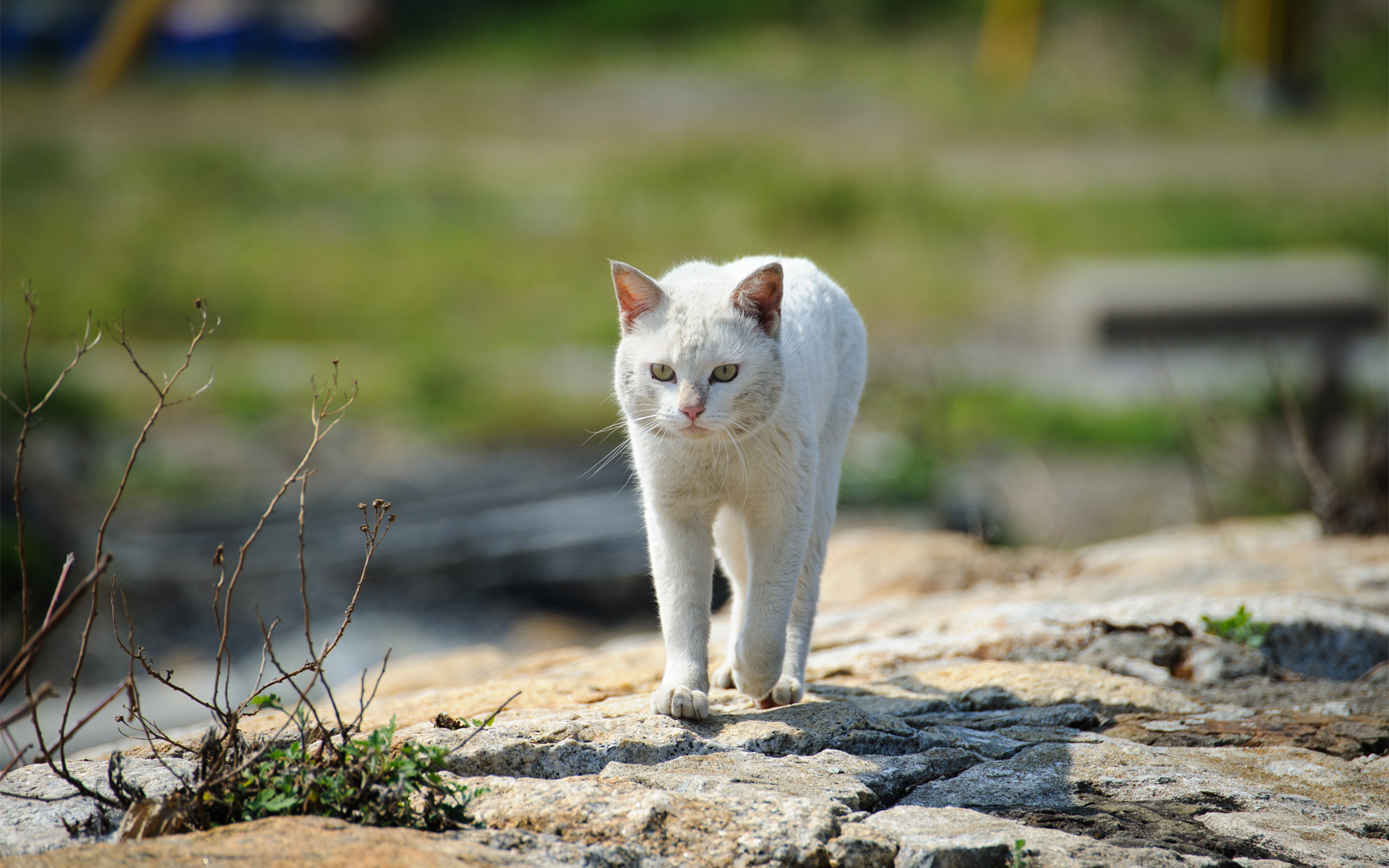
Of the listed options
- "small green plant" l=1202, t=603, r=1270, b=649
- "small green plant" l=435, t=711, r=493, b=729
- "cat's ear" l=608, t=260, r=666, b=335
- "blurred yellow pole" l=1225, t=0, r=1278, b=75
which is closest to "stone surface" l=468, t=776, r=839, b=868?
"small green plant" l=435, t=711, r=493, b=729

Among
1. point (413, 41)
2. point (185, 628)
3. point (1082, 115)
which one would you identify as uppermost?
Answer: point (413, 41)

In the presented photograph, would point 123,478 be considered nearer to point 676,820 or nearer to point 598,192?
point 676,820

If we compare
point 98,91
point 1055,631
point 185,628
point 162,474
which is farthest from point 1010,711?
point 98,91

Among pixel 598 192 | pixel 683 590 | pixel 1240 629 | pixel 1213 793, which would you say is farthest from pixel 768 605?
pixel 598 192

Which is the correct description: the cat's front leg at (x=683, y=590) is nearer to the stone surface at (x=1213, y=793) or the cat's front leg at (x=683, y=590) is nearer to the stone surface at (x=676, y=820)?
the stone surface at (x=676, y=820)

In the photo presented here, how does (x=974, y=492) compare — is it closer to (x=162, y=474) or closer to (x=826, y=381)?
(x=826, y=381)

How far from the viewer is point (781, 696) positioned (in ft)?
9.70

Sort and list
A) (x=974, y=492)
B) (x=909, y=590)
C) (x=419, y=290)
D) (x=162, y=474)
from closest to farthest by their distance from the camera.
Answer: (x=909, y=590) < (x=974, y=492) < (x=162, y=474) < (x=419, y=290)

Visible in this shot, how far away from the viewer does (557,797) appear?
2236 millimetres

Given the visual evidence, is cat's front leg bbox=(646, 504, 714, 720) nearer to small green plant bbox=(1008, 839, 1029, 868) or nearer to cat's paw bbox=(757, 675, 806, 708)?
cat's paw bbox=(757, 675, 806, 708)

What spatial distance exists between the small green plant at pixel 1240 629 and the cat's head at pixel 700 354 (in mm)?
1622

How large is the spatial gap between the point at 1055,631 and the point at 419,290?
9.48 m

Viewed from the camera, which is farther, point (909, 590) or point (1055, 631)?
point (909, 590)

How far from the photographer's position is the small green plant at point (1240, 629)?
131 inches
